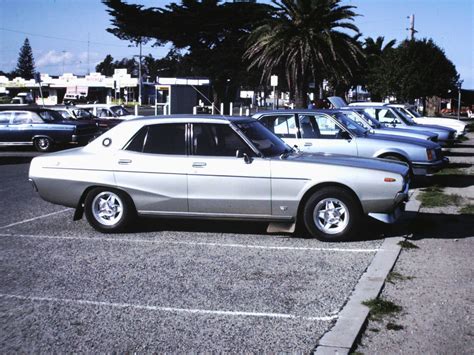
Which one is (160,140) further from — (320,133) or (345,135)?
(345,135)

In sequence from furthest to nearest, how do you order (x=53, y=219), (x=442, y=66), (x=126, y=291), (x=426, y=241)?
(x=442, y=66) → (x=53, y=219) → (x=426, y=241) → (x=126, y=291)

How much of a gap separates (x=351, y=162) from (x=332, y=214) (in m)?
0.74

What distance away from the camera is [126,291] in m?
5.81

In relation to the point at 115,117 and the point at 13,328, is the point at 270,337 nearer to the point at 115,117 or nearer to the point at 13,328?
the point at 13,328

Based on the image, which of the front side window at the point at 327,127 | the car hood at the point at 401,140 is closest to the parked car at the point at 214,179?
the front side window at the point at 327,127

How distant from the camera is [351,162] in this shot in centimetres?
806

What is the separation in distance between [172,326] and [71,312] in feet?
3.02

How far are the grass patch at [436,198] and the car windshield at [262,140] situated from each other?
136 inches

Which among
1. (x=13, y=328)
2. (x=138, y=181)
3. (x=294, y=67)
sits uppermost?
(x=294, y=67)

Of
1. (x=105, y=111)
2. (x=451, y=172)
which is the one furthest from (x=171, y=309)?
(x=105, y=111)

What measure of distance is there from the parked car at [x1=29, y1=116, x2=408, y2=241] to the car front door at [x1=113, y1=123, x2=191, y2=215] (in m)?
0.01

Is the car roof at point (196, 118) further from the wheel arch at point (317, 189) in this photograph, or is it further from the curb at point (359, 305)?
the curb at point (359, 305)

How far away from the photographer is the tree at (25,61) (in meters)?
151

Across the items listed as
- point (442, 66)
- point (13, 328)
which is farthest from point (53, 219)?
point (442, 66)
